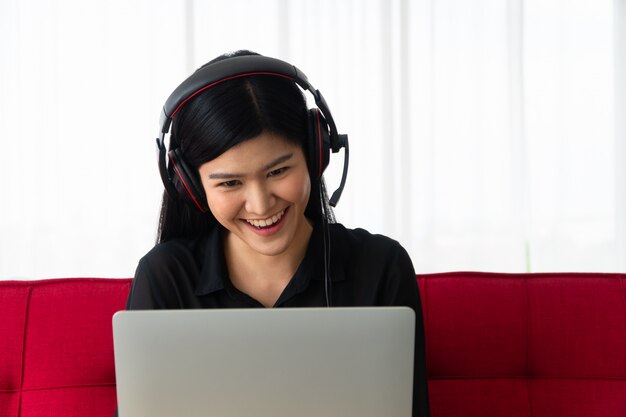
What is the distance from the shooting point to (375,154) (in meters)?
2.96

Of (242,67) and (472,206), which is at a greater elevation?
(242,67)

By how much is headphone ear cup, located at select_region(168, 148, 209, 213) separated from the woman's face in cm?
2

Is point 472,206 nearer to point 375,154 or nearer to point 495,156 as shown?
point 495,156

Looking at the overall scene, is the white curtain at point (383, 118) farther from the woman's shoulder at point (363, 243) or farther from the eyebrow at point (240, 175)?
the eyebrow at point (240, 175)

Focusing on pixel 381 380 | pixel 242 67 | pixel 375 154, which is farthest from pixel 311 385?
pixel 375 154

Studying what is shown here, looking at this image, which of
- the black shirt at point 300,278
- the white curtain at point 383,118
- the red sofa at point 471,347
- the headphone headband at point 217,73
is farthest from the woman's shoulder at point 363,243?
the white curtain at point 383,118

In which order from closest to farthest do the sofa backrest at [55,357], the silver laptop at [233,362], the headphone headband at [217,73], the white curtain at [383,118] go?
the silver laptop at [233,362]
the headphone headband at [217,73]
the sofa backrest at [55,357]
the white curtain at [383,118]

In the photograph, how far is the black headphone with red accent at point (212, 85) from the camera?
1.09m

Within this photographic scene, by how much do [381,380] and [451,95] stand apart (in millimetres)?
2328

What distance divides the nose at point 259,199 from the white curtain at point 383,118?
5.66ft

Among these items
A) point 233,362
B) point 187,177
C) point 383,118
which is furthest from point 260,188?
point 383,118

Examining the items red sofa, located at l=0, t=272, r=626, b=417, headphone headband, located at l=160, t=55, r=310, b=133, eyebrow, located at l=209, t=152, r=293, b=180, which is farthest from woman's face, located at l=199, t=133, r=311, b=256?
red sofa, located at l=0, t=272, r=626, b=417

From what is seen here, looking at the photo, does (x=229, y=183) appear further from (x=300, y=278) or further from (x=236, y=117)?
(x=300, y=278)

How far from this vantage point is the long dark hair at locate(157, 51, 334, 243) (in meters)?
1.15
